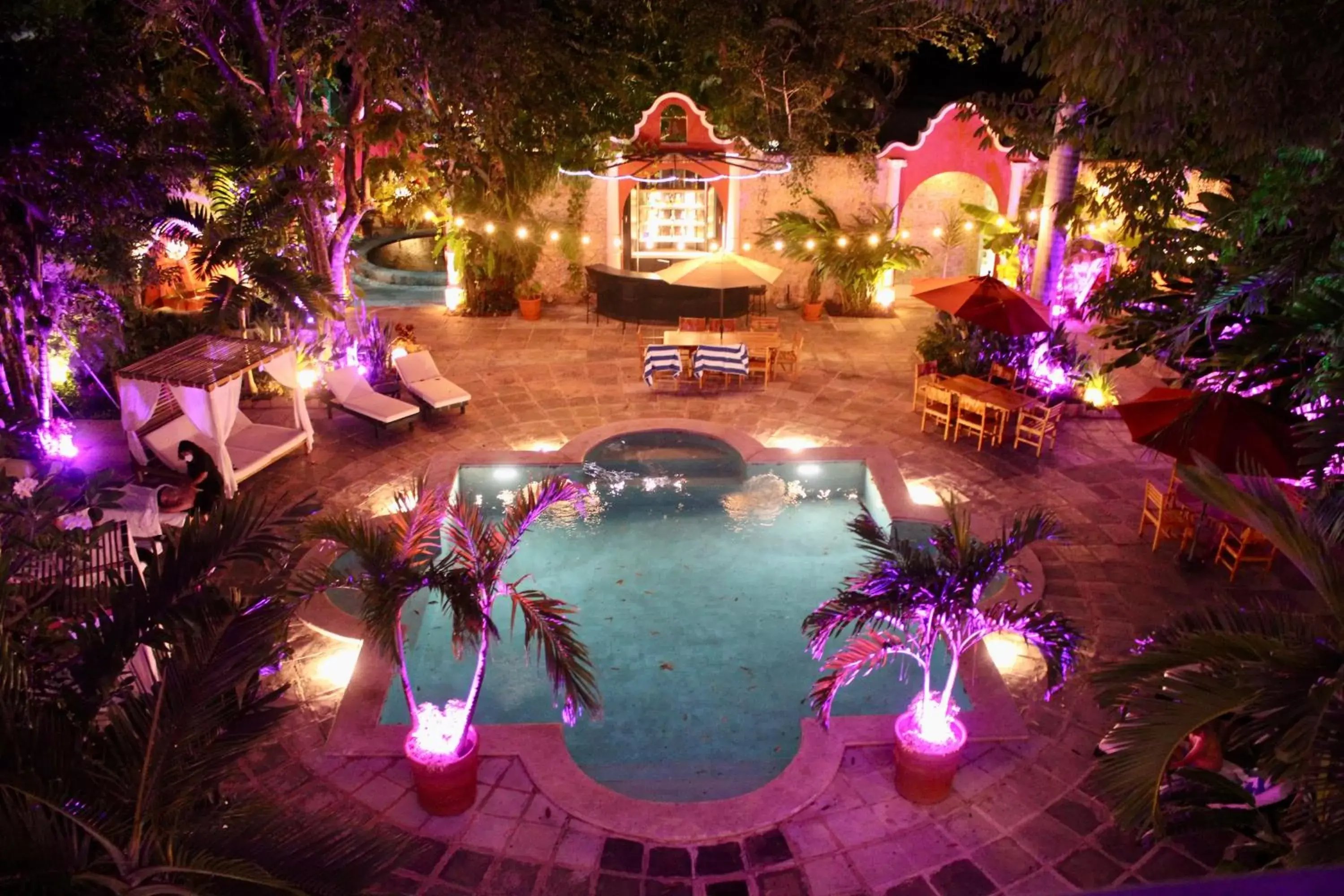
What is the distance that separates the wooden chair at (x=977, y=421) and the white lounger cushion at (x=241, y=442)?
868 cm

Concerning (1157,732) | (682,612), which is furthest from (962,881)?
(682,612)

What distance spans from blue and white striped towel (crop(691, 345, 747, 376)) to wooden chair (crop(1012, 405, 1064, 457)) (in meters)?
4.06

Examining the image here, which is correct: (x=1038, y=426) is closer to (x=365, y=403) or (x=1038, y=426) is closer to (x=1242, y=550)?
(x=1242, y=550)

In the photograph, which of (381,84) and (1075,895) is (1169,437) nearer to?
(1075,895)

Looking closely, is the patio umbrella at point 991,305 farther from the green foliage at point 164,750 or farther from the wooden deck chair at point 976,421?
the green foliage at point 164,750

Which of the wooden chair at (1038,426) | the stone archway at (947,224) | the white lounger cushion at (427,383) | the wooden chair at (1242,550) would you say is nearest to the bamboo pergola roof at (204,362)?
the white lounger cushion at (427,383)

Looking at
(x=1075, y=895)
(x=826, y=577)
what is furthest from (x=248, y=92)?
(x=1075, y=895)

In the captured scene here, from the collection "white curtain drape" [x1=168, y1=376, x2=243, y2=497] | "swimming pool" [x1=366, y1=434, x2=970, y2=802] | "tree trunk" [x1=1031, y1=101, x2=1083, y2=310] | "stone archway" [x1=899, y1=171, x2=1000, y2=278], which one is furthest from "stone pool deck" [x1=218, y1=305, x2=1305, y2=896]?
A: "stone archway" [x1=899, y1=171, x2=1000, y2=278]

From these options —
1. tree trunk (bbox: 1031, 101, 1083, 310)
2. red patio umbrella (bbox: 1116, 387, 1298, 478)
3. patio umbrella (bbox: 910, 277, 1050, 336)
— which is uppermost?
tree trunk (bbox: 1031, 101, 1083, 310)

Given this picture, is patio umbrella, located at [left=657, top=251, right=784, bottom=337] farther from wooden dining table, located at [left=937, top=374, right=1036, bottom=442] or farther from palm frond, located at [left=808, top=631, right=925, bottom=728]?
palm frond, located at [left=808, top=631, right=925, bottom=728]

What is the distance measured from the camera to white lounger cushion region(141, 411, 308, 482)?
39.4 feet

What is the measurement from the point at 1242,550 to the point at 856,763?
15.8ft

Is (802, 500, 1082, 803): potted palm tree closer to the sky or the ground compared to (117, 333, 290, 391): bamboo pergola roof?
closer to the ground

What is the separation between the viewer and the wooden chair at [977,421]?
13258 millimetres
